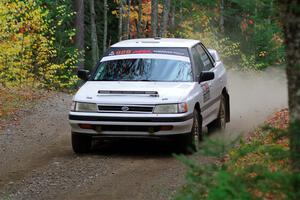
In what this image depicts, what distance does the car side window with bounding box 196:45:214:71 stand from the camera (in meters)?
13.4

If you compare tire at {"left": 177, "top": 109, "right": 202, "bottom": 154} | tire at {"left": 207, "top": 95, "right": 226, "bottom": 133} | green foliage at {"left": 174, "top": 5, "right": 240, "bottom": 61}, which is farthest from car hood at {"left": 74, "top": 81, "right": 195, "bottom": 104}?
green foliage at {"left": 174, "top": 5, "right": 240, "bottom": 61}

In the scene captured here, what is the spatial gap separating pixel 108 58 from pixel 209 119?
7.33 feet

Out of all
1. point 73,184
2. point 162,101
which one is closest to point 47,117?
point 162,101

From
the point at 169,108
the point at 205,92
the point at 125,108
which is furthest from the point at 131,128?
the point at 205,92

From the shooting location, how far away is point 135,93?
11.2 metres

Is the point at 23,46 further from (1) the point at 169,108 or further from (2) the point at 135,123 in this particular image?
(1) the point at 169,108

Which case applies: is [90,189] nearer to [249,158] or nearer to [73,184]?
[73,184]

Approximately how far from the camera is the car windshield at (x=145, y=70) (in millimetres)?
12156

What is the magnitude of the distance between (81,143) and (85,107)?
0.73 meters

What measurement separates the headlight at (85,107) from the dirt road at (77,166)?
2.65 ft

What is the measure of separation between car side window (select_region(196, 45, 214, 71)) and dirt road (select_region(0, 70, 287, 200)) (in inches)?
64.4

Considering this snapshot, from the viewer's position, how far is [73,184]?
375 inches

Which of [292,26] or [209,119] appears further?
[209,119]

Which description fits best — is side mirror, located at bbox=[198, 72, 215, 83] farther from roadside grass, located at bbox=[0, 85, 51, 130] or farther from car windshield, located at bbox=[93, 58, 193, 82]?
roadside grass, located at bbox=[0, 85, 51, 130]
